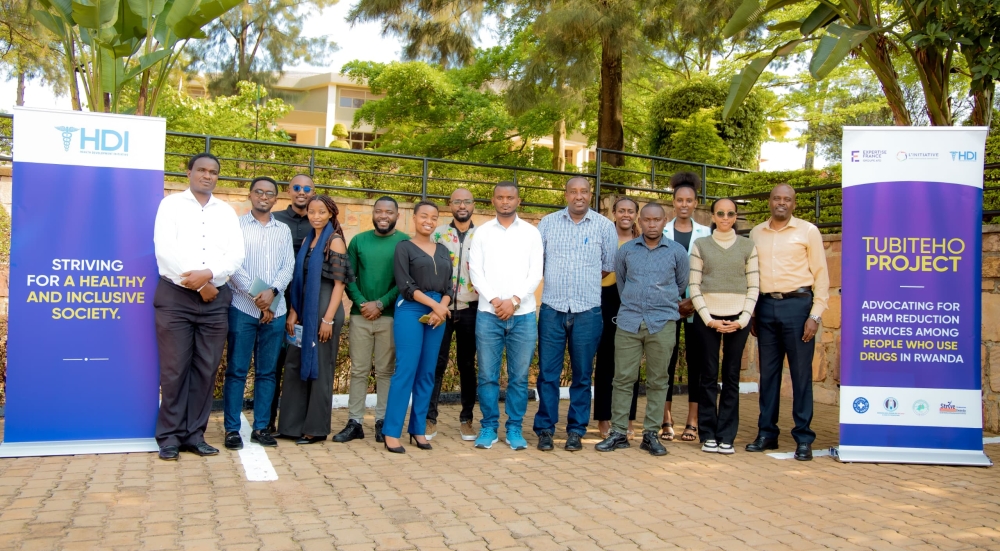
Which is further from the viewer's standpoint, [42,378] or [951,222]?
[951,222]

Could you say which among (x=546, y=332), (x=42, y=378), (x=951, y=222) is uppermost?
(x=951, y=222)

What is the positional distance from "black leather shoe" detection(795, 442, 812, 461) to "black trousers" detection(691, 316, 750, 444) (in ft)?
1.52

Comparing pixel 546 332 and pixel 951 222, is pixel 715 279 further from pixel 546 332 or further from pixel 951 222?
pixel 951 222

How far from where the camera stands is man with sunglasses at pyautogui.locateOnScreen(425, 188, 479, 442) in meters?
6.43

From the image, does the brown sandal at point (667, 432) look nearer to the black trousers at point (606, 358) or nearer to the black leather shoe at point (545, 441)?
the black trousers at point (606, 358)

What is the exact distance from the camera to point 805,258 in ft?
20.6

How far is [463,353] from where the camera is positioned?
6.61 metres

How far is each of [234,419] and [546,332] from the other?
7.69ft

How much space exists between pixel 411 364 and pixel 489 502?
1567mm

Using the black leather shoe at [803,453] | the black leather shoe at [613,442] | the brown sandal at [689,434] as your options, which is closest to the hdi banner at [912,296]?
the black leather shoe at [803,453]

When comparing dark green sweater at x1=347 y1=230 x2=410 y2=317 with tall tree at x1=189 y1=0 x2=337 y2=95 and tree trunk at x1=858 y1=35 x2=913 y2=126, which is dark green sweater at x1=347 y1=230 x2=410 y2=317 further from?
tall tree at x1=189 y1=0 x2=337 y2=95

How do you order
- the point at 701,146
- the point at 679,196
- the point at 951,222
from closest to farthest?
1. the point at 951,222
2. the point at 679,196
3. the point at 701,146

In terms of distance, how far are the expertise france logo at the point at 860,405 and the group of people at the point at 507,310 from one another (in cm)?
33

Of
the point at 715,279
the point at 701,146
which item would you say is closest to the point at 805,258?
the point at 715,279
